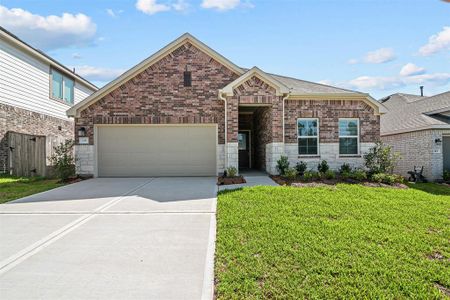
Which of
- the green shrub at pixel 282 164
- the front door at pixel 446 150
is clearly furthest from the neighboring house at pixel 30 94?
the front door at pixel 446 150

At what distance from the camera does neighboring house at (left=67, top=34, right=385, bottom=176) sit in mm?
12578

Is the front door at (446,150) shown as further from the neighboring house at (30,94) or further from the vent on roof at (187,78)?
the neighboring house at (30,94)

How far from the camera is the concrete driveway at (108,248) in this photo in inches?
131

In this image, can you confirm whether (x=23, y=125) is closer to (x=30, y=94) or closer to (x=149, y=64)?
(x=30, y=94)

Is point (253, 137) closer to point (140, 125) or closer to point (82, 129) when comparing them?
point (140, 125)

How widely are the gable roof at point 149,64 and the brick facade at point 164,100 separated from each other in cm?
17

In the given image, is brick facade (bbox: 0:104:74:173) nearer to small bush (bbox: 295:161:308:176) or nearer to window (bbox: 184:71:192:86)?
window (bbox: 184:71:192:86)

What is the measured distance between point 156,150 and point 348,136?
8632mm

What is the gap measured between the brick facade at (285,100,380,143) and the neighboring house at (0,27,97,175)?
36.7 feet

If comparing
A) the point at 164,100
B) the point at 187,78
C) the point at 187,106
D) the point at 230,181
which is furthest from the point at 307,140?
the point at 164,100

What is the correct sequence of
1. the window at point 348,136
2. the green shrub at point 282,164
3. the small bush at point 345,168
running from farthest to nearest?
the window at point 348,136 < the small bush at point 345,168 < the green shrub at point 282,164

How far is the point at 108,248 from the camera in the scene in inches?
175

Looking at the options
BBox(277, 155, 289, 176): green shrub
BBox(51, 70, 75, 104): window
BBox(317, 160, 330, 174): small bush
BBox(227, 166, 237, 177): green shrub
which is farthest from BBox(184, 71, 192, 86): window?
BBox(51, 70, 75, 104): window

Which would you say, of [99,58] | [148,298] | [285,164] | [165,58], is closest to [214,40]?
[165,58]
